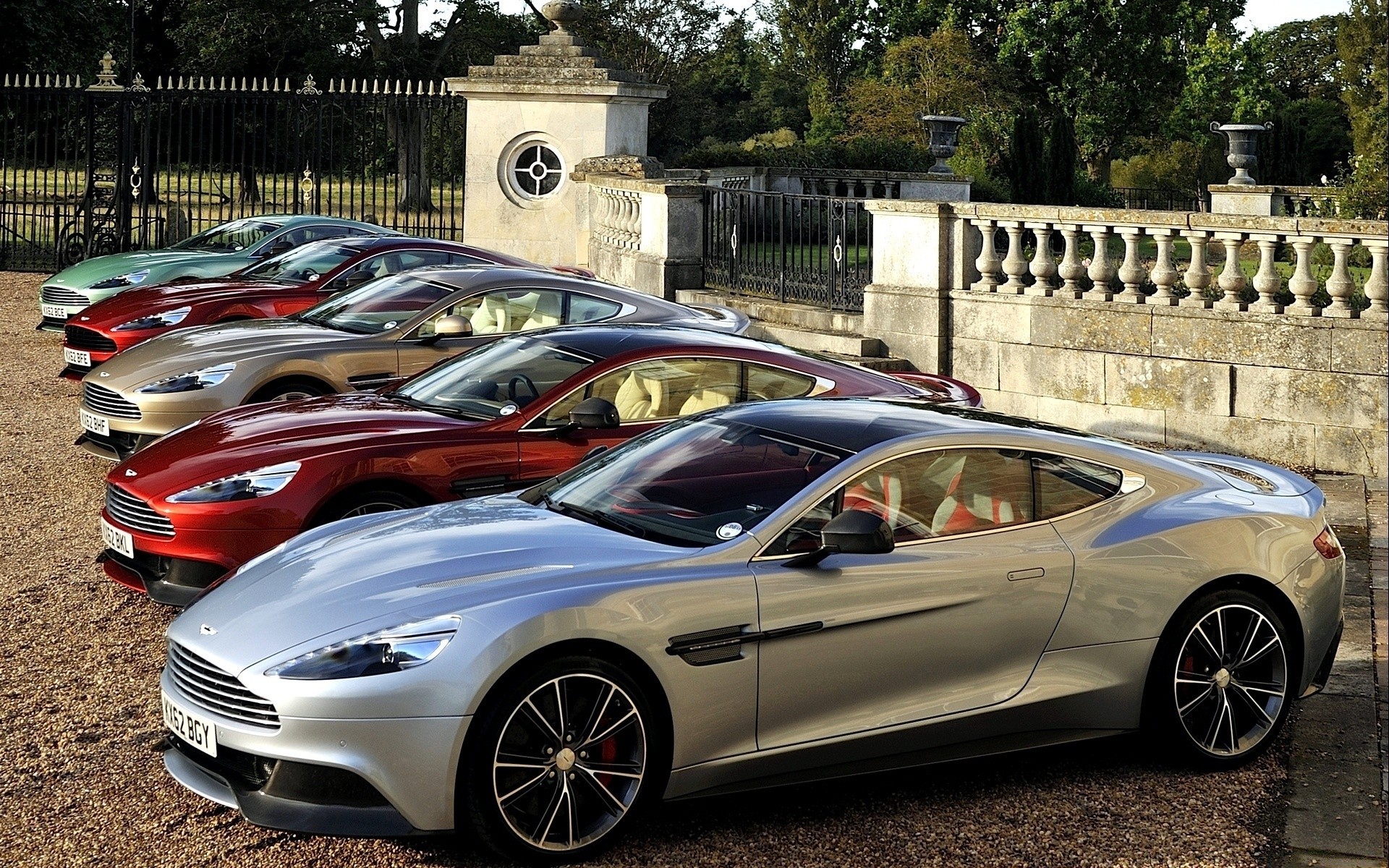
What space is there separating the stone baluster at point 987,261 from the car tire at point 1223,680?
776cm

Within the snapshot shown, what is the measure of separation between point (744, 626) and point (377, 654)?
1077 millimetres

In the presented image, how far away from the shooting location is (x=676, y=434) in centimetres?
570

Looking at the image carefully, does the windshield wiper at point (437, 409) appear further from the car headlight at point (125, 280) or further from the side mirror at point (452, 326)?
the car headlight at point (125, 280)

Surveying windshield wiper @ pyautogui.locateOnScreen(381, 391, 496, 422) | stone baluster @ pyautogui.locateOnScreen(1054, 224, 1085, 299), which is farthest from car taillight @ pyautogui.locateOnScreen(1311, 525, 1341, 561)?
stone baluster @ pyautogui.locateOnScreen(1054, 224, 1085, 299)

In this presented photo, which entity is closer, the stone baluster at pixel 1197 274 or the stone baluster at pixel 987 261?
the stone baluster at pixel 1197 274

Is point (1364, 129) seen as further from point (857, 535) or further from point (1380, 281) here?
point (857, 535)

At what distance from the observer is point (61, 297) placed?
51.4ft

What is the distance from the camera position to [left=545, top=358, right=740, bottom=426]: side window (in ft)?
25.5

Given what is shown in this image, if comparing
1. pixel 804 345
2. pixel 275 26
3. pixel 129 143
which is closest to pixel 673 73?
pixel 275 26

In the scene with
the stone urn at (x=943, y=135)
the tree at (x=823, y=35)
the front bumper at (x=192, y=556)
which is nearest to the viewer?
the front bumper at (x=192, y=556)

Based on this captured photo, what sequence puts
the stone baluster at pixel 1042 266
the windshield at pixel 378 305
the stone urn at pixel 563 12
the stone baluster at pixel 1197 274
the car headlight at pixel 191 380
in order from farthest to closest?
the stone urn at pixel 563 12
the stone baluster at pixel 1042 266
the stone baluster at pixel 1197 274
the windshield at pixel 378 305
the car headlight at pixel 191 380

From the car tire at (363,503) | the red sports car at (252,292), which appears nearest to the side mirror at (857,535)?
the car tire at (363,503)

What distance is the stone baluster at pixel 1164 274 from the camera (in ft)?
39.1

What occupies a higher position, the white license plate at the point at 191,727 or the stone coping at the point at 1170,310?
the stone coping at the point at 1170,310
